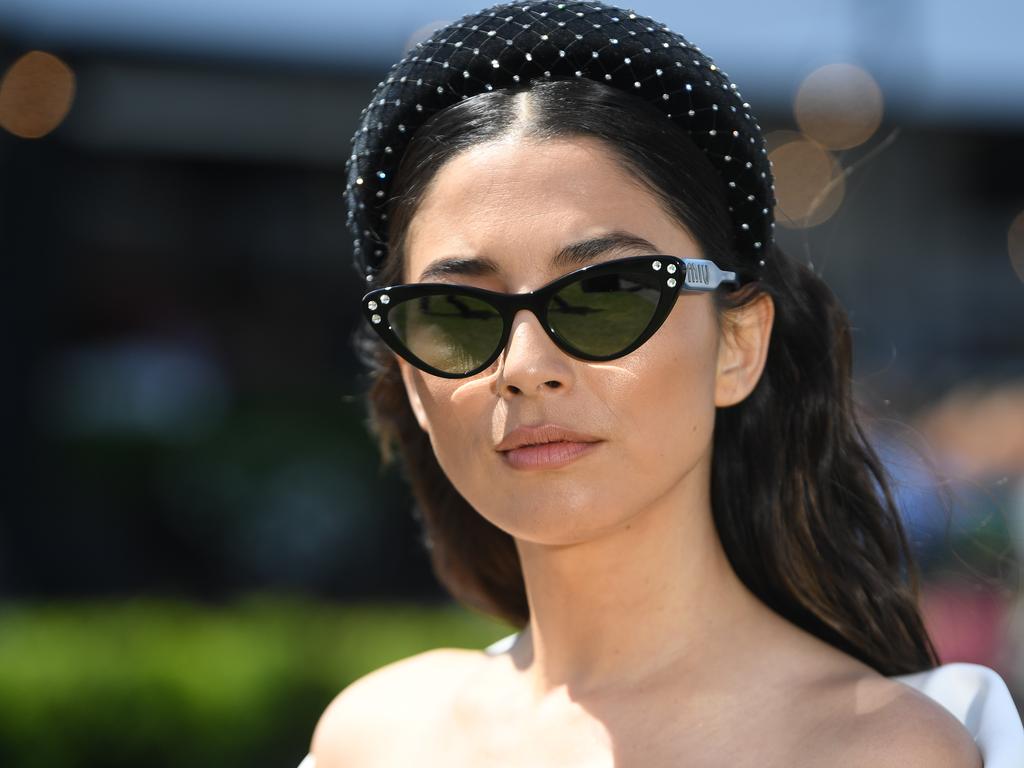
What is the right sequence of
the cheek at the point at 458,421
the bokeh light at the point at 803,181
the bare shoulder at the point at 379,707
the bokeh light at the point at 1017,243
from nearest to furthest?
1. the cheek at the point at 458,421
2. the bare shoulder at the point at 379,707
3. the bokeh light at the point at 803,181
4. the bokeh light at the point at 1017,243

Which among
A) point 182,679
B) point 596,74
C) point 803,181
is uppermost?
point 596,74

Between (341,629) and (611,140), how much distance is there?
378 centimetres

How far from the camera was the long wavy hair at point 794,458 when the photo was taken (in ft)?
7.16

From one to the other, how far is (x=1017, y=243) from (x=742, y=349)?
44.4ft

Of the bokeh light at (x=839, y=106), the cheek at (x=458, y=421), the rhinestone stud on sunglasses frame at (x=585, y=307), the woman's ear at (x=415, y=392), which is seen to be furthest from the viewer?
the bokeh light at (x=839, y=106)

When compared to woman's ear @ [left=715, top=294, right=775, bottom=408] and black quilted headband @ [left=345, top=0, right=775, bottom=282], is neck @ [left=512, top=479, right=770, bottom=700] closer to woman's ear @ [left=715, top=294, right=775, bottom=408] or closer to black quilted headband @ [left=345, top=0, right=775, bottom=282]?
woman's ear @ [left=715, top=294, right=775, bottom=408]

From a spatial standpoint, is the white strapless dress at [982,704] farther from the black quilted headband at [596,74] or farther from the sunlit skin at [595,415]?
the black quilted headband at [596,74]

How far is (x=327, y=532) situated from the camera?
9.74 meters

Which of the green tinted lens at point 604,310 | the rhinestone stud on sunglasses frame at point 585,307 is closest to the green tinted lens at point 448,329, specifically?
the rhinestone stud on sunglasses frame at point 585,307

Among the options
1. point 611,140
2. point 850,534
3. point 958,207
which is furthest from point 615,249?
point 958,207

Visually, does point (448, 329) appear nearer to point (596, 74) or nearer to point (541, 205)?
point (541, 205)

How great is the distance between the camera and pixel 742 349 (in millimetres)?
2303

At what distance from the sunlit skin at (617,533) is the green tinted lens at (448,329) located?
0.04 meters

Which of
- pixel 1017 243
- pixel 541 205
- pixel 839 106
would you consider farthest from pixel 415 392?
pixel 1017 243
